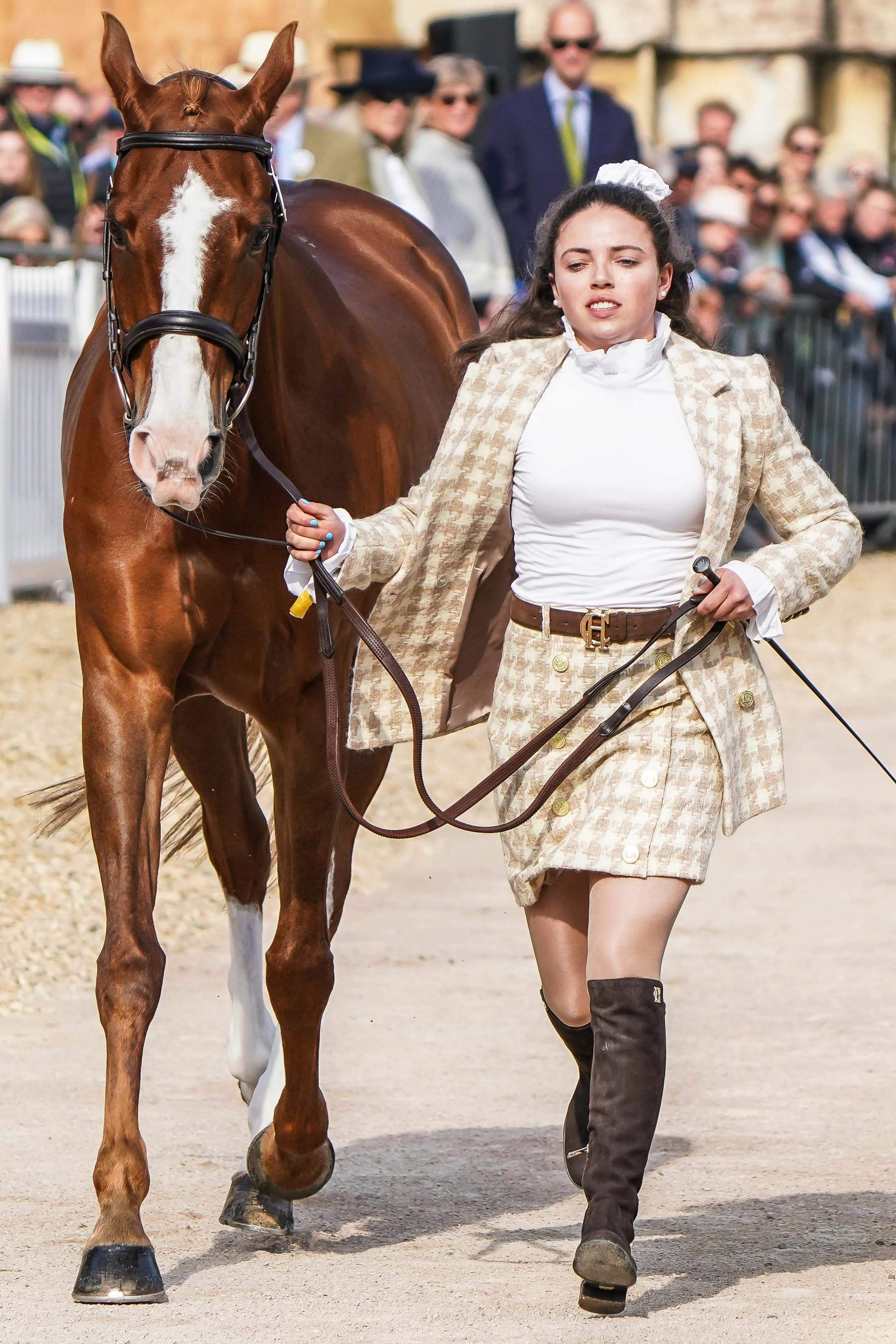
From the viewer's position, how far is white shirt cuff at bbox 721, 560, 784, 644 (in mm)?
4004

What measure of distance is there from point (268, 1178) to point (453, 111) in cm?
759

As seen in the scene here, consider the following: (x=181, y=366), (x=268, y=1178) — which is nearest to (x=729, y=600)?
(x=181, y=366)

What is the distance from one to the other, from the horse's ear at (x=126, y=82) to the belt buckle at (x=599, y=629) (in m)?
1.13

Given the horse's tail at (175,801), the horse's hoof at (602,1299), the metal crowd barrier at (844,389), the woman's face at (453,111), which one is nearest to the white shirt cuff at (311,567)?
the horse's hoof at (602,1299)

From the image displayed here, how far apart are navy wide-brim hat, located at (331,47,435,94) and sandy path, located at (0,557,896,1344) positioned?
4436 millimetres

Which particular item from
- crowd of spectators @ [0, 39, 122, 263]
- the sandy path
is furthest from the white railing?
the sandy path

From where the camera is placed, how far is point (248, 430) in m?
4.44

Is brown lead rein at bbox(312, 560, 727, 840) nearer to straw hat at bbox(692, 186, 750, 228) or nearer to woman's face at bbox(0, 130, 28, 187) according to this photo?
woman's face at bbox(0, 130, 28, 187)

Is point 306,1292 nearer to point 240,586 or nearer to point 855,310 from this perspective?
point 240,586

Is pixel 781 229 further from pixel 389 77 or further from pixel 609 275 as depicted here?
pixel 609 275

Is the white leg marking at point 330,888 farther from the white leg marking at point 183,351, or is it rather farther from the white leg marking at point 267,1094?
the white leg marking at point 183,351

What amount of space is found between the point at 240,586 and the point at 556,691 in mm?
650

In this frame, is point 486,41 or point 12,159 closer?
point 12,159

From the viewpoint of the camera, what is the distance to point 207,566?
14.5ft
